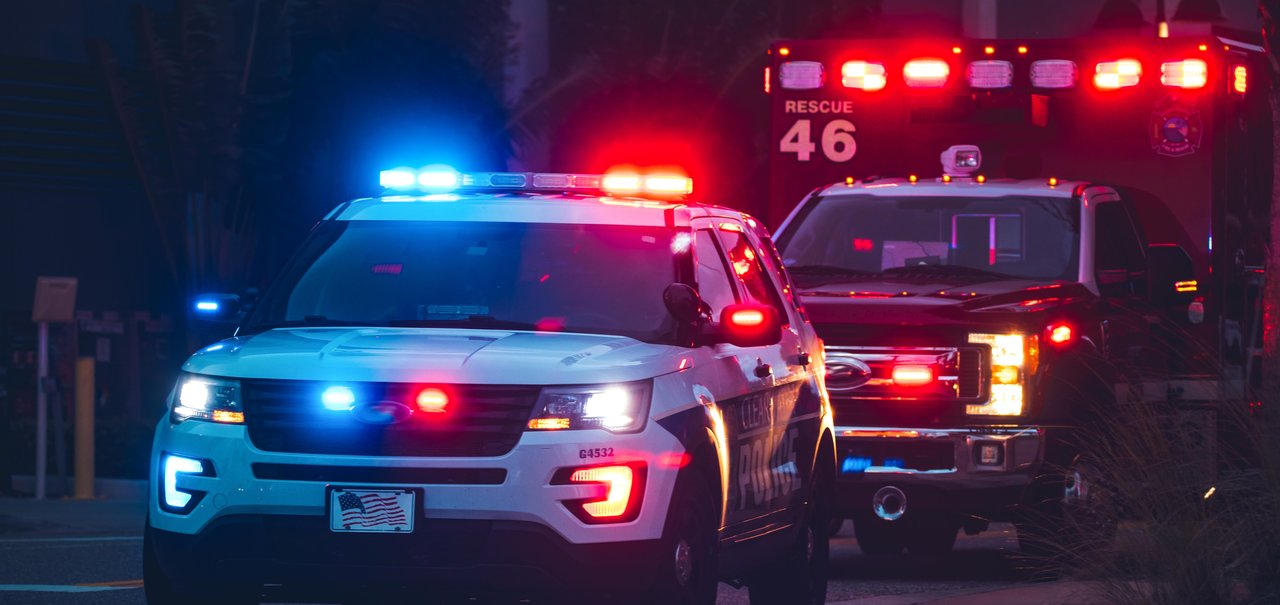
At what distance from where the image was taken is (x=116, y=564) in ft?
44.1

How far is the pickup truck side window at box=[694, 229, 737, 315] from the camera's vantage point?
9.81 meters

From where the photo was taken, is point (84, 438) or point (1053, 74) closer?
point (1053, 74)

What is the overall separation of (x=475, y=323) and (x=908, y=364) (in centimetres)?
448

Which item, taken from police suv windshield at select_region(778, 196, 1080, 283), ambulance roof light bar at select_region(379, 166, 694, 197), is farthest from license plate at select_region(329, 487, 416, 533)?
police suv windshield at select_region(778, 196, 1080, 283)

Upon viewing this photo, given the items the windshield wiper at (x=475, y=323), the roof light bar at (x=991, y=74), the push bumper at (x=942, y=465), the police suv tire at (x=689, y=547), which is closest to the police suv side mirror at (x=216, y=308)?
the windshield wiper at (x=475, y=323)

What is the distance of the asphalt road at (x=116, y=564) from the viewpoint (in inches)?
476

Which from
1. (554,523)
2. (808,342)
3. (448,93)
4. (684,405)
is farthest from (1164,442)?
(448,93)

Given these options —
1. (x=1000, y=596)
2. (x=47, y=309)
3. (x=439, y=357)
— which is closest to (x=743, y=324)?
(x=439, y=357)

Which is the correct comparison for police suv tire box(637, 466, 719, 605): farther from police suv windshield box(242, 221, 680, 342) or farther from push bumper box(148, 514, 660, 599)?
police suv windshield box(242, 221, 680, 342)

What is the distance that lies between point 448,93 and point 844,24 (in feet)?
25.9

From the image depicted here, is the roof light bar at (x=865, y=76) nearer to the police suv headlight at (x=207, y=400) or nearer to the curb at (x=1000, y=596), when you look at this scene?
the curb at (x=1000, y=596)

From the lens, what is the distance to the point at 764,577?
34.3 ft

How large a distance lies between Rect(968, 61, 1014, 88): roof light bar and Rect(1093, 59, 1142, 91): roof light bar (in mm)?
532

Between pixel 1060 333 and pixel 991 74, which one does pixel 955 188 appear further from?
pixel 1060 333
